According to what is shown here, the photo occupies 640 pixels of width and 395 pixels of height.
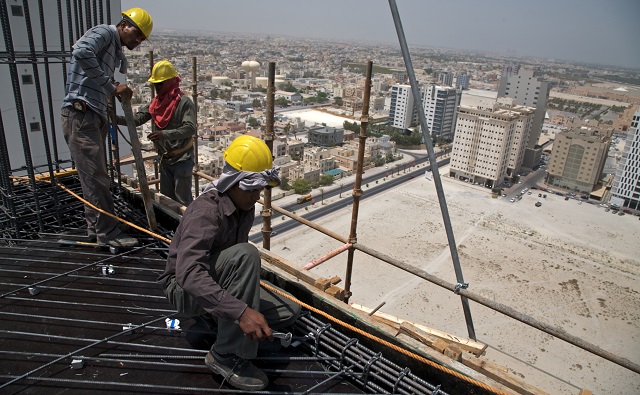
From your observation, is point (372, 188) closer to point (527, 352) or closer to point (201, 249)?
point (527, 352)

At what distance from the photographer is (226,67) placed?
7019 centimetres

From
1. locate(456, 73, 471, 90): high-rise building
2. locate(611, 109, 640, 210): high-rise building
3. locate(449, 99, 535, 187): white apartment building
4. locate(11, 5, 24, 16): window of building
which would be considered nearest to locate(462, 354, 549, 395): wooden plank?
locate(11, 5, 24, 16): window of building

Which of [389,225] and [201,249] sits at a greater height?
[201,249]

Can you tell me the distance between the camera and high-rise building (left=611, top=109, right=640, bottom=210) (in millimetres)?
23484

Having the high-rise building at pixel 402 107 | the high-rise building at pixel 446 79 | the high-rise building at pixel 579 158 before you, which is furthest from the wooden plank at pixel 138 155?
the high-rise building at pixel 446 79

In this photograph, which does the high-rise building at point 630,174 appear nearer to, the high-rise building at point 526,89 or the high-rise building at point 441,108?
the high-rise building at point 526,89

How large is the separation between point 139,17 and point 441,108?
3734 centimetres

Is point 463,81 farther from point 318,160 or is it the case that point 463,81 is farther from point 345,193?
point 345,193

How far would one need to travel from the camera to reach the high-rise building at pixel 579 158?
87.1 ft

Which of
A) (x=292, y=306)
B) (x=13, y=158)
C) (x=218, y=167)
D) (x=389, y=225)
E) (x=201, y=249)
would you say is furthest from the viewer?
(x=218, y=167)

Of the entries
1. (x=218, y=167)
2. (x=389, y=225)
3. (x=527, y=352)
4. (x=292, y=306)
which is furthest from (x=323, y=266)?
(x=292, y=306)

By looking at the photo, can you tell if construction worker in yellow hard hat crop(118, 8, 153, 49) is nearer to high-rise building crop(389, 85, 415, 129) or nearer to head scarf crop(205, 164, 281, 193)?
head scarf crop(205, 164, 281, 193)

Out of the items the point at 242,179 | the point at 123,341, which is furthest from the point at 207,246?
the point at 123,341

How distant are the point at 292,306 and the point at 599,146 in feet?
98.5
